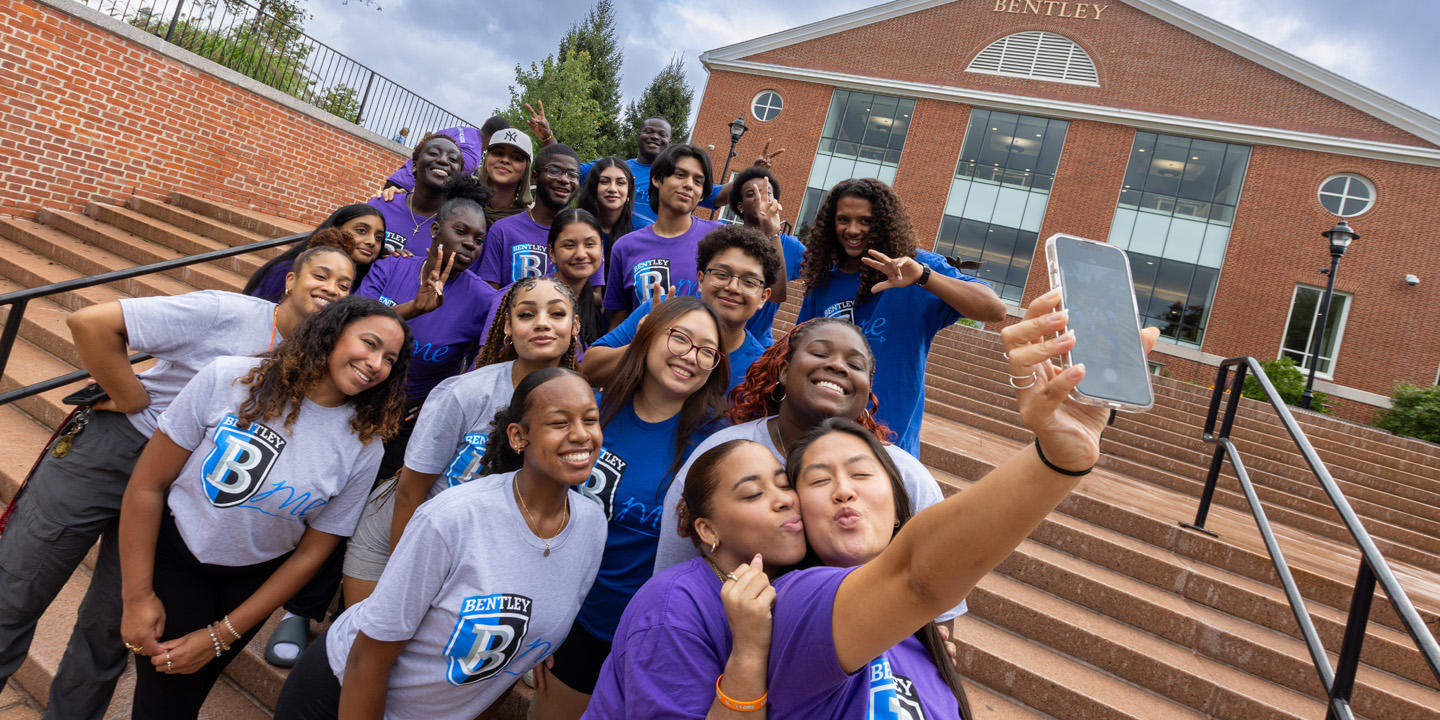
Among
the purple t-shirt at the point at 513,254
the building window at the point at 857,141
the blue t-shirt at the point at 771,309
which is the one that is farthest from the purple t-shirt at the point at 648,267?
the building window at the point at 857,141

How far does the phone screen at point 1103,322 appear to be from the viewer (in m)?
0.93

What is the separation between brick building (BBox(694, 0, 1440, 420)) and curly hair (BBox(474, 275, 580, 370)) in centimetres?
1813

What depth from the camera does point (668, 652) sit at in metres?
1.27

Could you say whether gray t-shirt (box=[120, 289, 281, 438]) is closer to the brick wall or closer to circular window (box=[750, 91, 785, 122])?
the brick wall

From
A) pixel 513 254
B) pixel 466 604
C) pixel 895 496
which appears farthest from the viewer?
pixel 513 254

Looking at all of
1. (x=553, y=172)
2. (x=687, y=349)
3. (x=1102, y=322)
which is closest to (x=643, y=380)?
(x=687, y=349)

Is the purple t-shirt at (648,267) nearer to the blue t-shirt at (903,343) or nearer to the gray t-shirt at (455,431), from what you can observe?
the blue t-shirt at (903,343)

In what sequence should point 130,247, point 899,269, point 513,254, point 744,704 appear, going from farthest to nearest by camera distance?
point 130,247, point 513,254, point 899,269, point 744,704

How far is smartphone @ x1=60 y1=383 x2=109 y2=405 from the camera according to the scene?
2170mm

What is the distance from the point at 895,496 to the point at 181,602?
89.8 inches

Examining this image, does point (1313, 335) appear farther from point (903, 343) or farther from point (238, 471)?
point (238, 471)

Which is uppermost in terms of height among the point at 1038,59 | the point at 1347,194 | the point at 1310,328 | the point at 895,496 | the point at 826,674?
the point at 1038,59

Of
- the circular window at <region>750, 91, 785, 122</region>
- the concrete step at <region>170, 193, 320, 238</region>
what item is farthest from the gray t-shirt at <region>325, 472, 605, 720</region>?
the circular window at <region>750, 91, 785, 122</region>

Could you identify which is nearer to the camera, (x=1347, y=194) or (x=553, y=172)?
(x=553, y=172)
